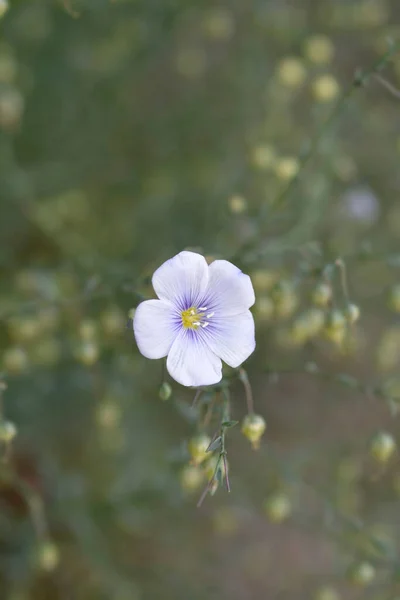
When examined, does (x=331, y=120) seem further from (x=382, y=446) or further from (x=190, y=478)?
(x=190, y=478)

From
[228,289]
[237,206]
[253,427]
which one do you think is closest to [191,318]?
[228,289]

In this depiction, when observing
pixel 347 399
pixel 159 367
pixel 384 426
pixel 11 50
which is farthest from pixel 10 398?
pixel 384 426

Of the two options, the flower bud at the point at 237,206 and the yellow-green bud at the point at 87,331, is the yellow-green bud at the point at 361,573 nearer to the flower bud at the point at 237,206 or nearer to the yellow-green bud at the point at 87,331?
the yellow-green bud at the point at 87,331

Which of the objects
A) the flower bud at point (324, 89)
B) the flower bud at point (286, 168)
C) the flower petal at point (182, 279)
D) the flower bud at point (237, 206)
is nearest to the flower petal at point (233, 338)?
the flower petal at point (182, 279)

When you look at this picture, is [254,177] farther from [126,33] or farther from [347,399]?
[347,399]

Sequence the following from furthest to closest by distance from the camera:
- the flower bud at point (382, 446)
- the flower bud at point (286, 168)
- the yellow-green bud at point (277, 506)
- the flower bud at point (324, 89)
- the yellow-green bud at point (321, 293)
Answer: the flower bud at point (324, 89), the flower bud at point (286, 168), the yellow-green bud at point (277, 506), the flower bud at point (382, 446), the yellow-green bud at point (321, 293)

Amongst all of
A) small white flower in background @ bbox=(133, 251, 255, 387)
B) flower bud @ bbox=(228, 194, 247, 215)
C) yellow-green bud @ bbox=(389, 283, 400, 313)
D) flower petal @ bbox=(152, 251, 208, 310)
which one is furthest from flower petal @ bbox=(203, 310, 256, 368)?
yellow-green bud @ bbox=(389, 283, 400, 313)

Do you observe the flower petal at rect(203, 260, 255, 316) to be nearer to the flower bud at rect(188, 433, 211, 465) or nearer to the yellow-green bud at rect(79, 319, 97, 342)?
the flower bud at rect(188, 433, 211, 465)
